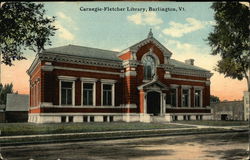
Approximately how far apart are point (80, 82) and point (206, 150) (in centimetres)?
1810

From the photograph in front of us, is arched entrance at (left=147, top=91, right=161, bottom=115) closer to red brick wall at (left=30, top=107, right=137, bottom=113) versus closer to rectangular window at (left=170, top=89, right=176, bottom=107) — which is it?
red brick wall at (left=30, top=107, right=137, bottom=113)

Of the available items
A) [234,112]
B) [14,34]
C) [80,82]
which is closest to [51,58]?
[80,82]

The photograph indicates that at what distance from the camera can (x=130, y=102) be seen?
96.9ft

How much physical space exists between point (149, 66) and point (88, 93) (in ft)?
24.1

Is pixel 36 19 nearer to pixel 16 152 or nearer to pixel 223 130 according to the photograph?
pixel 16 152

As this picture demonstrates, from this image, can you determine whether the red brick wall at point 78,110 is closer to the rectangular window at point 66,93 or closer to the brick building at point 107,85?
the brick building at point 107,85

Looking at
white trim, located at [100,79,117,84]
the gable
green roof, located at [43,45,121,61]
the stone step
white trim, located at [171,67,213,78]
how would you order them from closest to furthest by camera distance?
green roof, located at [43,45,121,61] → the stone step → white trim, located at [100,79,117,84] → the gable → white trim, located at [171,67,213,78]

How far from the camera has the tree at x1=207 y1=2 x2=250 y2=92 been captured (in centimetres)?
1368

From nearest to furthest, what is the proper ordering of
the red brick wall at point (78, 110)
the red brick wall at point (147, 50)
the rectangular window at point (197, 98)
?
the red brick wall at point (78, 110) → the red brick wall at point (147, 50) → the rectangular window at point (197, 98)

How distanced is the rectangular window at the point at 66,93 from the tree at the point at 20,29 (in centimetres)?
1212

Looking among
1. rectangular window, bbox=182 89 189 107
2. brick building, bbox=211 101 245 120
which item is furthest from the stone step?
brick building, bbox=211 101 245 120

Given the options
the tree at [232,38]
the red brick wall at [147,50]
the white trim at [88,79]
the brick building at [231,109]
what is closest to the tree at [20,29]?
the tree at [232,38]

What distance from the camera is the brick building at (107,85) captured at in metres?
26.3

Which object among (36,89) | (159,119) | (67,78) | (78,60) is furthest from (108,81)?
(36,89)
